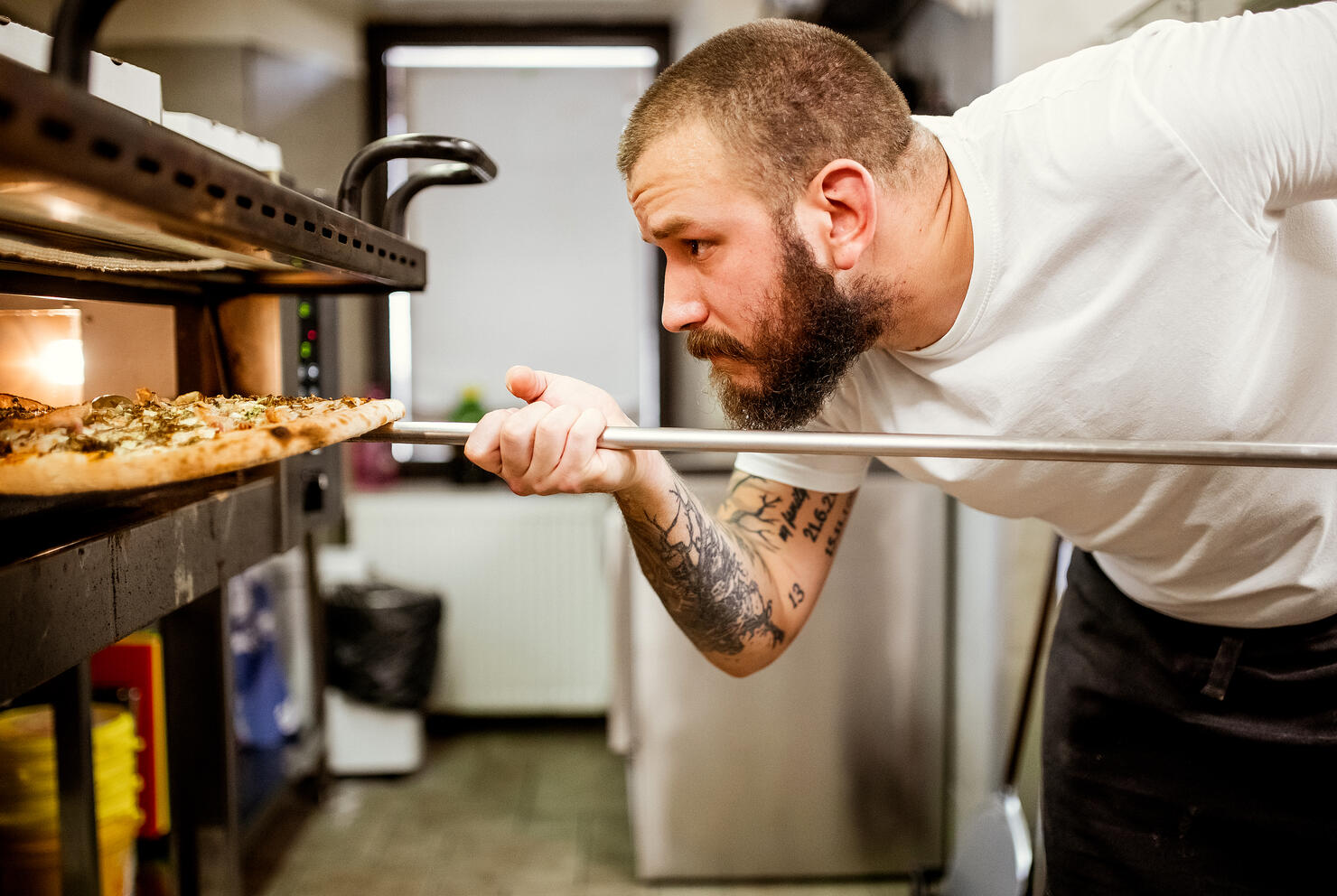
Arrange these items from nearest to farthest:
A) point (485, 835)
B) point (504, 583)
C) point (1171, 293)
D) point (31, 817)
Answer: point (1171, 293)
point (31, 817)
point (485, 835)
point (504, 583)

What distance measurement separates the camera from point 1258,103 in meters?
0.68

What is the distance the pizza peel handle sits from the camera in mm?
666

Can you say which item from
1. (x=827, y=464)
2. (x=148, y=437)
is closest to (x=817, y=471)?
(x=827, y=464)

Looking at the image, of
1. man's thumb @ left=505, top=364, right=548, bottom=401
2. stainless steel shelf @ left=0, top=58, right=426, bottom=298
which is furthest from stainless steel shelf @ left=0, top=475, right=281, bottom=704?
man's thumb @ left=505, top=364, right=548, bottom=401

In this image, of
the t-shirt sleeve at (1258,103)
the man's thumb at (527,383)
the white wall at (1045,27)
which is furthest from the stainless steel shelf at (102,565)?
the white wall at (1045,27)

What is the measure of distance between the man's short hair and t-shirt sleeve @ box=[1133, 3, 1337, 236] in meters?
0.24

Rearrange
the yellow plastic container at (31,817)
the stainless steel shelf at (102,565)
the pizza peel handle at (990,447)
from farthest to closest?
the yellow plastic container at (31,817)
the pizza peel handle at (990,447)
the stainless steel shelf at (102,565)

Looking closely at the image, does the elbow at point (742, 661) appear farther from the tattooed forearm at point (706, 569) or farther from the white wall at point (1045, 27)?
the white wall at point (1045, 27)

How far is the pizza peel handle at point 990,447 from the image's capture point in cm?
67

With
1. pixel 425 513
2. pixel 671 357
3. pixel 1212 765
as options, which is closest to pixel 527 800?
pixel 425 513

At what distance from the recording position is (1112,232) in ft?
2.51

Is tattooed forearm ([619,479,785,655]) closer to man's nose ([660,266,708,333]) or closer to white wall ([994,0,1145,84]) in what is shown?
man's nose ([660,266,708,333])

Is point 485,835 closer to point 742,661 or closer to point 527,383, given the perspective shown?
point 742,661

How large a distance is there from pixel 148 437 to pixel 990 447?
0.69m
